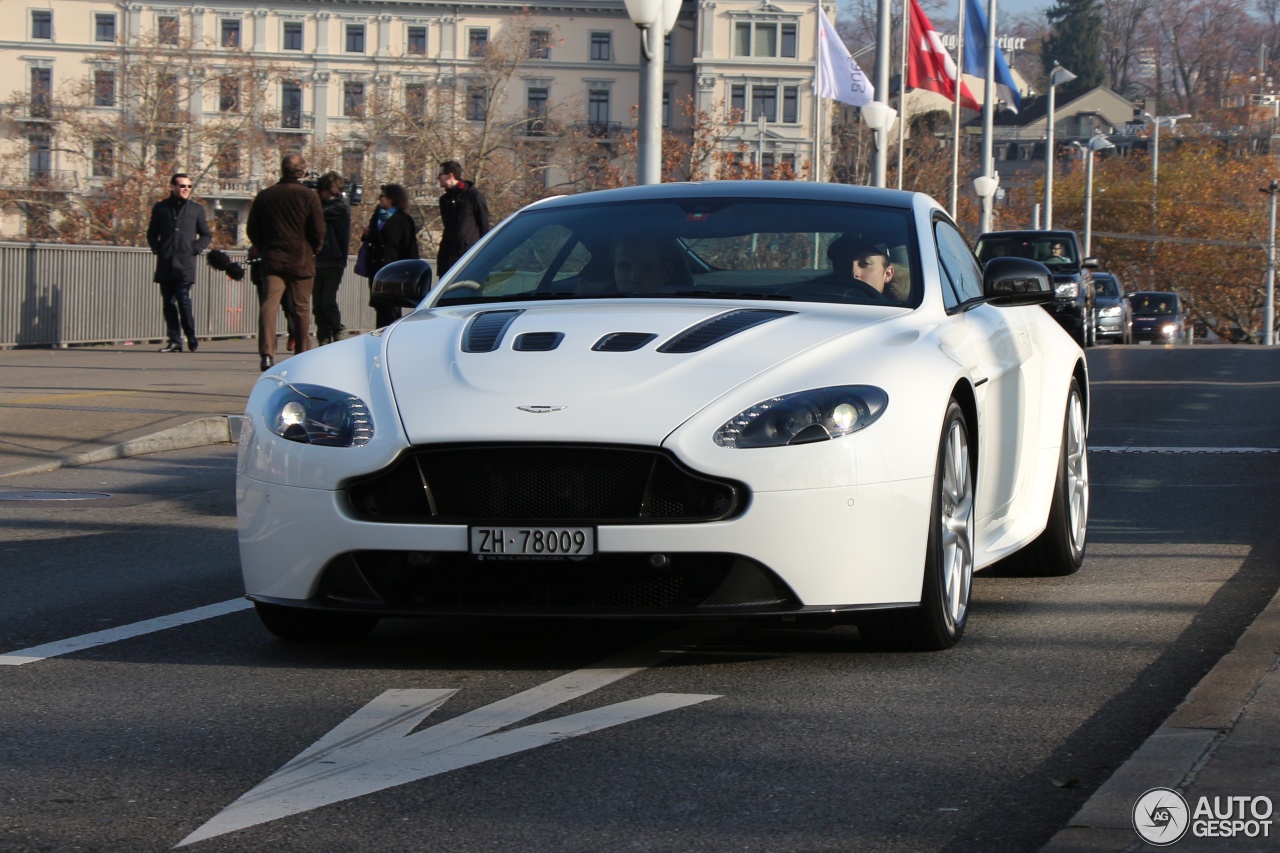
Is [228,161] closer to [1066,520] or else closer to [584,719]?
[1066,520]

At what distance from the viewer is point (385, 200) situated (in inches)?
682

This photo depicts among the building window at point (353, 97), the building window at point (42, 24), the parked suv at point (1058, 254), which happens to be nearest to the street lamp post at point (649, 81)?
the parked suv at point (1058, 254)

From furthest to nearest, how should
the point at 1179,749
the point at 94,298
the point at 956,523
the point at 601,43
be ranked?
the point at 601,43
the point at 94,298
the point at 956,523
the point at 1179,749

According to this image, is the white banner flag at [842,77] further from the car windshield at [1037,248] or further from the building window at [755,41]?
the building window at [755,41]

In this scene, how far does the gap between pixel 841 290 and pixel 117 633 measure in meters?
2.55

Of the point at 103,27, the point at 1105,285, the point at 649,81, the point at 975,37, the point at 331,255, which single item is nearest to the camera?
the point at 649,81

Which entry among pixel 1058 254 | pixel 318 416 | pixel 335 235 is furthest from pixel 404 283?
pixel 1058 254

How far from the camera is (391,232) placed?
17234 millimetres

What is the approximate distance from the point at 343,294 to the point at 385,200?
14242 millimetres

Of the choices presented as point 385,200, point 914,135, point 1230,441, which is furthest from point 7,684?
point 914,135

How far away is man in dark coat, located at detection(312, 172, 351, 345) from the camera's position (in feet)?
59.5

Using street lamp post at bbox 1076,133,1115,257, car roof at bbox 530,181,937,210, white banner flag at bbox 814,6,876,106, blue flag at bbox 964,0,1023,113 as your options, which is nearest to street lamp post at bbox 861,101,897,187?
white banner flag at bbox 814,6,876,106

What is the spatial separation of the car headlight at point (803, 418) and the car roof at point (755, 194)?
178 cm

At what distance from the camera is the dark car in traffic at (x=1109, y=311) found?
44.9m
